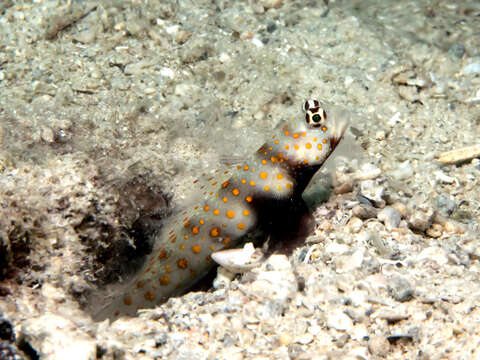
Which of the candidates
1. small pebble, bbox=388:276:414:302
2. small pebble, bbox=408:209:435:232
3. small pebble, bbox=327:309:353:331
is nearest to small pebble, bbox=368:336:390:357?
small pebble, bbox=327:309:353:331

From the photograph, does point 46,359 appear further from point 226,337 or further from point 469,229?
point 469,229

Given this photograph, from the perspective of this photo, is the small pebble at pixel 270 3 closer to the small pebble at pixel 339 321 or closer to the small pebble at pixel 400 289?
the small pebble at pixel 400 289

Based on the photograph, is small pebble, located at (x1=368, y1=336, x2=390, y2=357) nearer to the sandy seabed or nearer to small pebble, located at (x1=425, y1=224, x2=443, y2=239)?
the sandy seabed

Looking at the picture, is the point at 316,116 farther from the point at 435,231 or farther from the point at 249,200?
the point at 435,231

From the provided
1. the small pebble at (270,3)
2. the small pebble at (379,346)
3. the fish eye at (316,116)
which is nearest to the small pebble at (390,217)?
the fish eye at (316,116)

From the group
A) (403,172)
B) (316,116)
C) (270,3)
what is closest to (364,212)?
(316,116)
